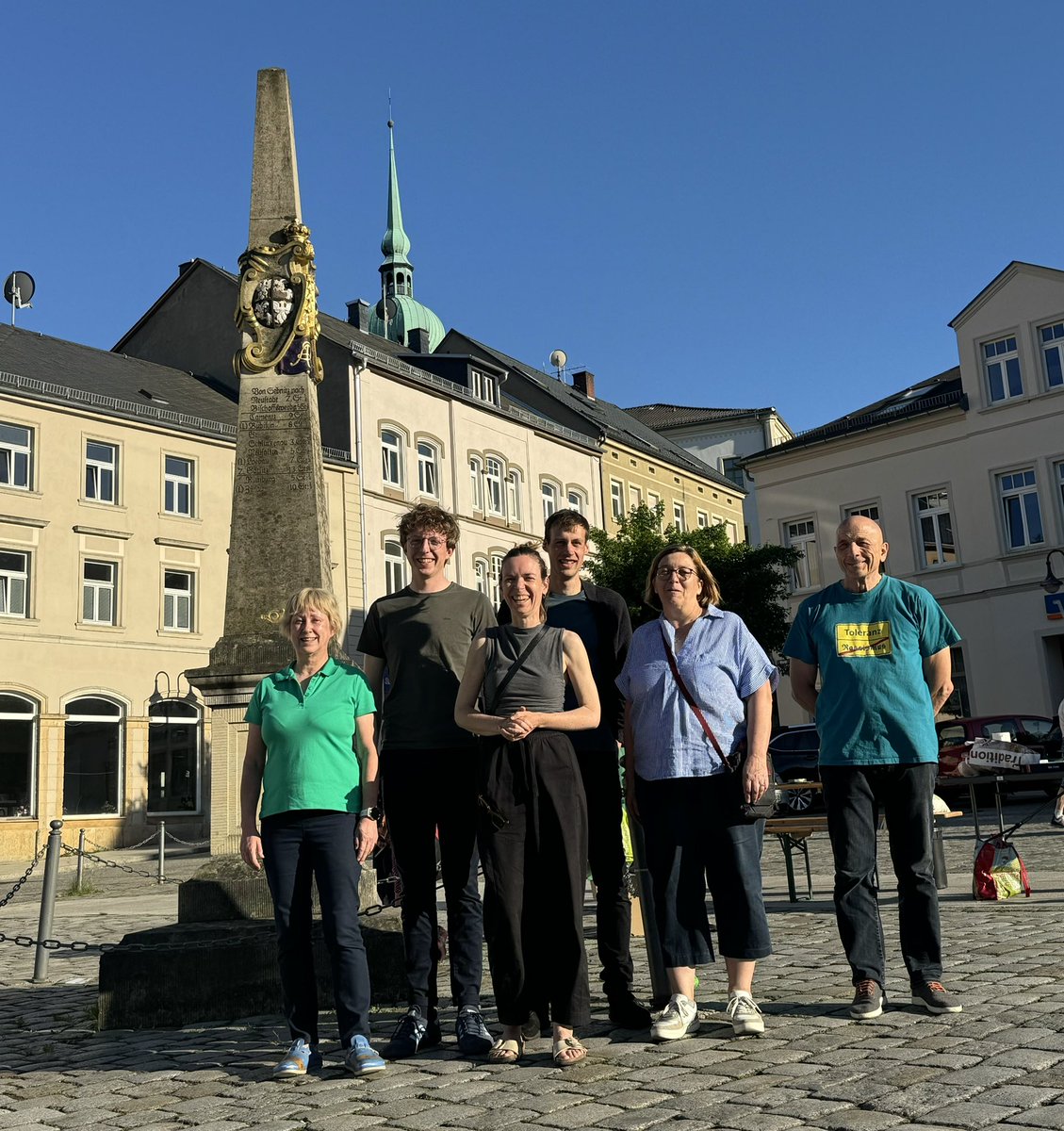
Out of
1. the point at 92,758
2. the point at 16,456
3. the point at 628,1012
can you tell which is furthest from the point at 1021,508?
the point at 628,1012

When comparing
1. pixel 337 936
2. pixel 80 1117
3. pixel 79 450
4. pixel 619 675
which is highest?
pixel 79 450

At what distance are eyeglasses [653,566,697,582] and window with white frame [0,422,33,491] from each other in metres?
25.2

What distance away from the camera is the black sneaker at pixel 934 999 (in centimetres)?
497

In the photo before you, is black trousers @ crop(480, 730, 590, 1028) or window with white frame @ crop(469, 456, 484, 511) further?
window with white frame @ crop(469, 456, 484, 511)

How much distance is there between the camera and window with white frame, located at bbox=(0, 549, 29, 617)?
89.4 feet

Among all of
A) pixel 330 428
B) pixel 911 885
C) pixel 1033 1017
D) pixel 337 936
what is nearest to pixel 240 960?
pixel 337 936

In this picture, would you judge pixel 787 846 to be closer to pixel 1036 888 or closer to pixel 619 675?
pixel 1036 888

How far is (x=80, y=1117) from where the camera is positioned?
4.23m

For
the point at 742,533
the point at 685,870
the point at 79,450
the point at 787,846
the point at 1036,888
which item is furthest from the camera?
the point at 742,533

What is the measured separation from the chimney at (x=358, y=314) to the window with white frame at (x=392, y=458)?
829 centimetres

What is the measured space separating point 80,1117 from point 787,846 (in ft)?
23.1

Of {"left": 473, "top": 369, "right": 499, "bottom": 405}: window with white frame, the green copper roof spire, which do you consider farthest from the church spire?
{"left": 473, "top": 369, "right": 499, "bottom": 405}: window with white frame

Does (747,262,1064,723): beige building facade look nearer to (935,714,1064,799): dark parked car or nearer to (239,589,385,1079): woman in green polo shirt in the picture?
(935,714,1064,799): dark parked car

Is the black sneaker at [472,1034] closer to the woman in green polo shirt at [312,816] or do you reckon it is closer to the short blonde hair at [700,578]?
the woman in green polo shirt at [312,816]
